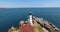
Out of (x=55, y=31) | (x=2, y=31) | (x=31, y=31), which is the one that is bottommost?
(x=2, y=31)

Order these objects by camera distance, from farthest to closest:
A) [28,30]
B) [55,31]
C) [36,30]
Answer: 1. [55,31]
2. [36,30]
3. [28,30]

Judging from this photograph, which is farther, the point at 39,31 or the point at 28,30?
the point at 39,31

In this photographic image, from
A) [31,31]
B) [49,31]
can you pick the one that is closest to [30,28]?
[31,31]

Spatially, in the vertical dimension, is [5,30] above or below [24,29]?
below

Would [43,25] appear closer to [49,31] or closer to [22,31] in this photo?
[49,31]

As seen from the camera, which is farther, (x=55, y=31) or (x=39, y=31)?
(x=55, y=31)

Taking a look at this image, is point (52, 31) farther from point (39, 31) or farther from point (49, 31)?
point (39, 31)

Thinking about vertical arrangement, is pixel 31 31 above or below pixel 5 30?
above

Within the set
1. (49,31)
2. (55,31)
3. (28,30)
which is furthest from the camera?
(55,31)

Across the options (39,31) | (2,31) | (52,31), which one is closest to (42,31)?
(39,31)
